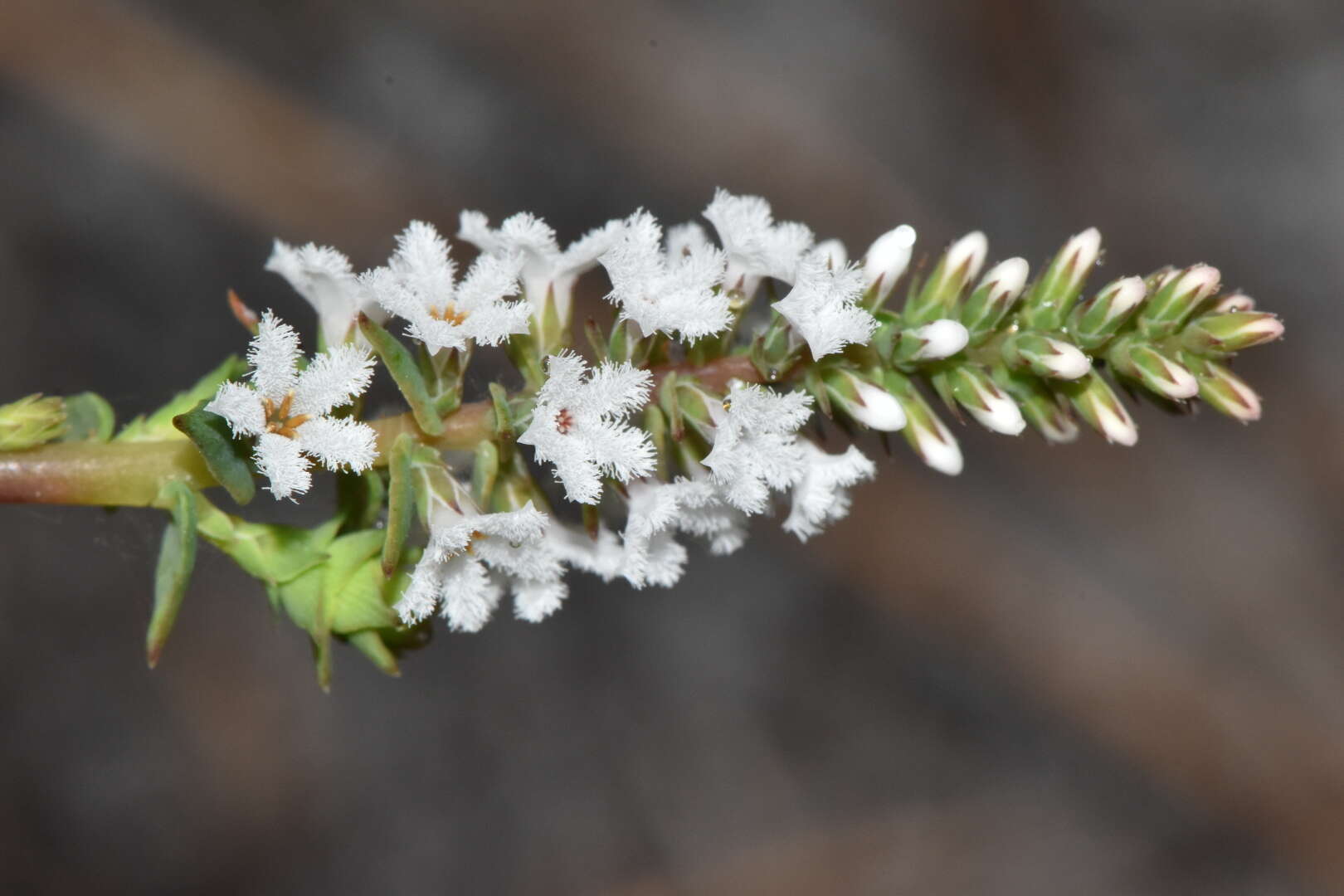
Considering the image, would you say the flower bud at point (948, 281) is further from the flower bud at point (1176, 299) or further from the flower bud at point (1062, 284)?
the flower bud at point (1176, 299)

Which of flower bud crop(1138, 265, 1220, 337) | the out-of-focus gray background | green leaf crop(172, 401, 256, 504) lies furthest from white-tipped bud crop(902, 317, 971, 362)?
the out-of-focus gray background

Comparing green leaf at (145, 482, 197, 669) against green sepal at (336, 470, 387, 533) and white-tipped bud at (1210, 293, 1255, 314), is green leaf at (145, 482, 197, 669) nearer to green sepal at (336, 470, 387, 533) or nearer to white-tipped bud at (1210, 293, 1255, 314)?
green sepal at (336, 470, 387, 533)

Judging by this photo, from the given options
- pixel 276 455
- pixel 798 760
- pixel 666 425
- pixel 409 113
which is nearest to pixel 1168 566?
pixel 798 760

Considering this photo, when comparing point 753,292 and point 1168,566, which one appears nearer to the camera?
point 753,292

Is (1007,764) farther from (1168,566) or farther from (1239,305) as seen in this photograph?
(1239,305)

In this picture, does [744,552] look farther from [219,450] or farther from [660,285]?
[219,450]

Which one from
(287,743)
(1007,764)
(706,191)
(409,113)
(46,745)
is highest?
(706,191)
